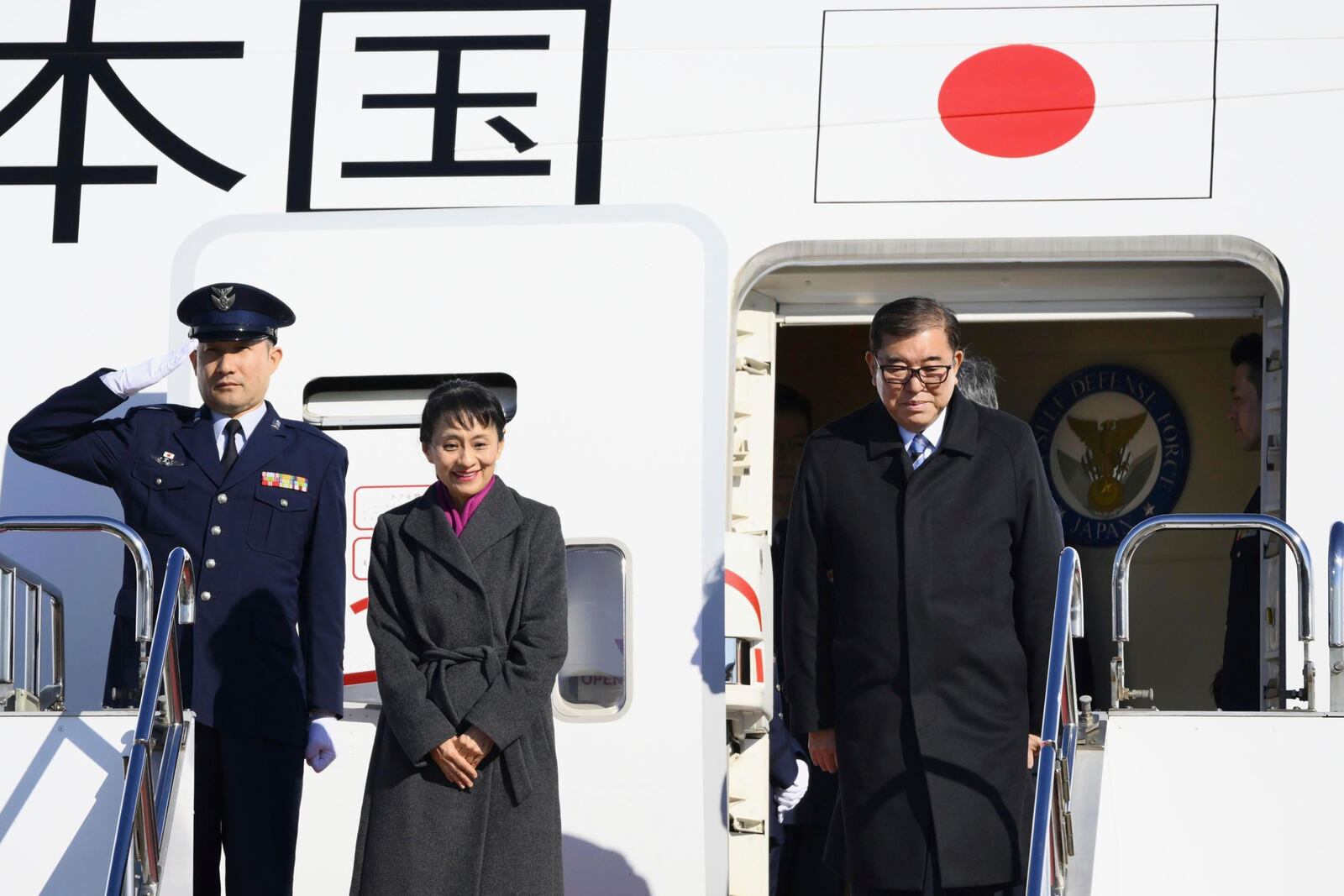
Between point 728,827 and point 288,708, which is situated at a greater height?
point 288,708

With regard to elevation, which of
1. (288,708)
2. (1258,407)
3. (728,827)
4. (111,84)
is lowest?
(728,827)

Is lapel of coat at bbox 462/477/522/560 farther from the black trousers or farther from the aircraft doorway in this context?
the aircraft doorway

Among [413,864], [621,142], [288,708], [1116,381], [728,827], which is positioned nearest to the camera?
[413,864]

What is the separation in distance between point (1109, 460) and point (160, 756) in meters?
4.04

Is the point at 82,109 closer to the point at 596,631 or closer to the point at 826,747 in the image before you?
the point at 596,631

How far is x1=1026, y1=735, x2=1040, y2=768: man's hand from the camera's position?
375cm

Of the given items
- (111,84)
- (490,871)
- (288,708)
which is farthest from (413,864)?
(111,84)

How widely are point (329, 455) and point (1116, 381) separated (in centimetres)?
357

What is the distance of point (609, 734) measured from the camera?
14.6 ft

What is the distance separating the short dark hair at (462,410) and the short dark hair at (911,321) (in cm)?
83

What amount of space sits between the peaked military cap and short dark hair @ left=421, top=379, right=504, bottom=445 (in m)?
0.65

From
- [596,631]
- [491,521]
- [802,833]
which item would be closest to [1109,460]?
[802,833]

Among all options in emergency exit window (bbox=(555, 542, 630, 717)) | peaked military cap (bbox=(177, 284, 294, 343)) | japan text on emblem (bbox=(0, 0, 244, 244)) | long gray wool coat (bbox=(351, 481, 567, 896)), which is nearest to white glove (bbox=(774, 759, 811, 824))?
emergency exit window (bbox=(555, 542, 630, 717))

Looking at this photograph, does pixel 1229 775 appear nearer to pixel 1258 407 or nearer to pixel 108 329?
pixel 1258 407
